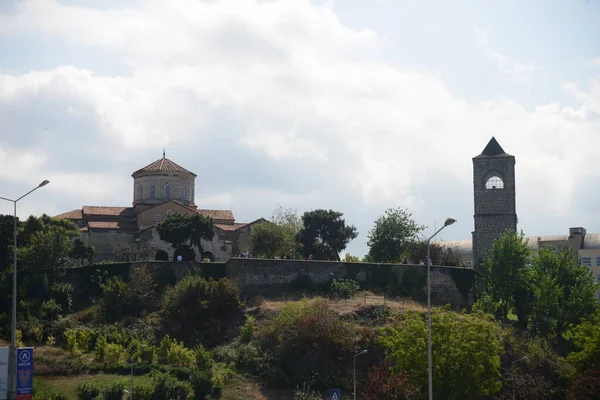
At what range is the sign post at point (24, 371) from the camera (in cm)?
3309

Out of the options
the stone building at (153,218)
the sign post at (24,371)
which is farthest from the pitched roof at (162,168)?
the sign post at (24,371)

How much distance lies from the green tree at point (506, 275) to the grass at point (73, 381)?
88.3 ft

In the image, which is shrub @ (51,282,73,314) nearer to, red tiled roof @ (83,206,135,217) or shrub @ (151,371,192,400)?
shrub @ (151,371,192,400)

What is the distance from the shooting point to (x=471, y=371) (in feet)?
159

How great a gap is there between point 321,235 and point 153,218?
1458cm

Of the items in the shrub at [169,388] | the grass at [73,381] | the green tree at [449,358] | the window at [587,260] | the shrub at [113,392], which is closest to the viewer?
the green tree at [449,358]

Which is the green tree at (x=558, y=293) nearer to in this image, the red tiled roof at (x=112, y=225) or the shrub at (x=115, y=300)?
the shrub at (x=115, y=300)

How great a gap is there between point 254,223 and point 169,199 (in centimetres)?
760

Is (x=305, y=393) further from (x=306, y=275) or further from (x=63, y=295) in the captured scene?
(x=63, y=295)

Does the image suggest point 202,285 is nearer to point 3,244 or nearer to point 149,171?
point 3,244

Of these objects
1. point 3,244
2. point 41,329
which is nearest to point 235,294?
point 41,329

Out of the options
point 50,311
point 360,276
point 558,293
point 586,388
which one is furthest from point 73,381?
point 558,293

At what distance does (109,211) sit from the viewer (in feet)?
275

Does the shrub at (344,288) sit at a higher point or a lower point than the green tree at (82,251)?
lower
